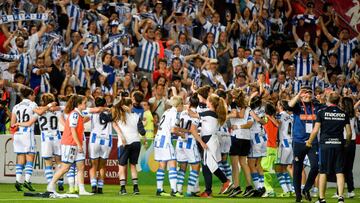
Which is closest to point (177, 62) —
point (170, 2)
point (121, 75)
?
point (121, 75)

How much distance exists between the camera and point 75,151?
82.0ft

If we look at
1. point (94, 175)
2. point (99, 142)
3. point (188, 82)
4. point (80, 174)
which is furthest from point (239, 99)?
point (188, 82)

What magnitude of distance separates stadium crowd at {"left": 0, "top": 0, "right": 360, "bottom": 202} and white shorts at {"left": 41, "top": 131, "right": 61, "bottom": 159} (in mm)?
109

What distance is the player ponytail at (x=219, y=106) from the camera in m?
25.5

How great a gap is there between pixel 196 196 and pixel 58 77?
8.07 metres

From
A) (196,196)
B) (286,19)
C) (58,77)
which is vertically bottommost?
(196,196)

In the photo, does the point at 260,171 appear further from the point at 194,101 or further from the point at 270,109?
the point at 194,101

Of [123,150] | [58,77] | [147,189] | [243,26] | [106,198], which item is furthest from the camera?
[243,26]

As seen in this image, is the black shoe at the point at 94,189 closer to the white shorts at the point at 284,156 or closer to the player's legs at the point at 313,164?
the white shorts at the point at 284,156

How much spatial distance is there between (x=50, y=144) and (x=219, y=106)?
4.27m

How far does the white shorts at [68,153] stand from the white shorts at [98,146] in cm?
175

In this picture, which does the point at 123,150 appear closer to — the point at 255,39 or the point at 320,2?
the point at 255,39

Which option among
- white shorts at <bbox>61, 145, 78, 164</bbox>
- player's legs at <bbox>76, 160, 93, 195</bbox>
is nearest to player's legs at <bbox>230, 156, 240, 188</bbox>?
player's legs at <bbox>76, 160, 93, 195</bbox>

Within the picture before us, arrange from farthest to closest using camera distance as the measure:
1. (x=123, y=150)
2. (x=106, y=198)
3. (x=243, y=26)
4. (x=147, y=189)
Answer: (x=243, y=26) < (x=147, y=189) < (x=123, y=150) < (x=106, y=198)
